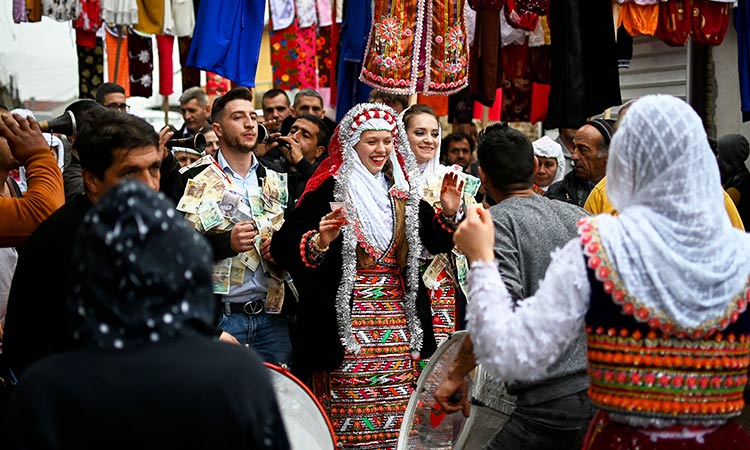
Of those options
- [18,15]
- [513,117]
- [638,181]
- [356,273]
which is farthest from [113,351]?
[513,117]

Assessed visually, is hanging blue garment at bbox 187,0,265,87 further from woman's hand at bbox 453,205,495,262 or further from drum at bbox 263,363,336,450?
woman's hand at bbox 453,205,495,262

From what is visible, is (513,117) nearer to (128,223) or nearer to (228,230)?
(228,230)

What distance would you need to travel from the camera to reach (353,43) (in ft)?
26.3

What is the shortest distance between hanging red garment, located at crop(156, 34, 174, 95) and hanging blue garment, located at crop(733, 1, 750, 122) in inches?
196

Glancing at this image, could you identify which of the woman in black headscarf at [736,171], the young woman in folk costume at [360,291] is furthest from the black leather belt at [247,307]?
the woman in black headscarf at [736,171]

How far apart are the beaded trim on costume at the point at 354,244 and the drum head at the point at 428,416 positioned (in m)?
0.96

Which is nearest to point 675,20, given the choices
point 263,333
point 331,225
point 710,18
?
point 710,18

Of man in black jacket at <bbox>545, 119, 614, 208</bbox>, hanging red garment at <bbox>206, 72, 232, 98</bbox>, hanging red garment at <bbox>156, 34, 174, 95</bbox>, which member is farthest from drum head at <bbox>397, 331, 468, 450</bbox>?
hanging red garment at <bbox>206, 72, 232, 98</bbox>

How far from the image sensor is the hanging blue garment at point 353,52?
Result: 315 inches

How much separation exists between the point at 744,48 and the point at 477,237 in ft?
19.0

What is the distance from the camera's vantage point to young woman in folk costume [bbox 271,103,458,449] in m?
5.09

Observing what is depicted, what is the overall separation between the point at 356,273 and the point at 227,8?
2914 millimetres

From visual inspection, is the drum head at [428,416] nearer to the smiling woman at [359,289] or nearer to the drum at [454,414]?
the drum at [454,414]

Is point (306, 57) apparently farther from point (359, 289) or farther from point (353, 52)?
point (359, 289)
